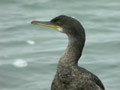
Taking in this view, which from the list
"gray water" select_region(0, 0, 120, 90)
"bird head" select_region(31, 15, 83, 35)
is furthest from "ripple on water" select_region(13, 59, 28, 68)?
"bird head" select_region(31, 15, 83, 35)

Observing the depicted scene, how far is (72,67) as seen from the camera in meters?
7.82

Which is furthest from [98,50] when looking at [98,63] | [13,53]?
[13,53]

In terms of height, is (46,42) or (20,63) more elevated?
(46,42)

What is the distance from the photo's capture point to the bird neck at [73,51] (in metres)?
7.83

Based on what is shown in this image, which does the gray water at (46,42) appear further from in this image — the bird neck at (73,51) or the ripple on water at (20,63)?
the bird neck at (73,51)

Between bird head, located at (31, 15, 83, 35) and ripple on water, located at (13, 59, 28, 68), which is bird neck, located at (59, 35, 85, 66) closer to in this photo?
bird head, located at (31, 15, 83, 35)

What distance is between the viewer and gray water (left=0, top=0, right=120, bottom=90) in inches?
416

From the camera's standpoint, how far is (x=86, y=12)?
14555 mm

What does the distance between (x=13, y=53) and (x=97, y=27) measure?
2532 mm

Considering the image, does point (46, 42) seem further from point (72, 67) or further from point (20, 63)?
point (72, 67)

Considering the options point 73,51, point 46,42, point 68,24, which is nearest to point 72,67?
point 73,51

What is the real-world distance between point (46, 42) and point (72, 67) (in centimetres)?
466

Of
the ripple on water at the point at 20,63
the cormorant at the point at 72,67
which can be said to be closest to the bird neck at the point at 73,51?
the cormorant at the point at 72,67

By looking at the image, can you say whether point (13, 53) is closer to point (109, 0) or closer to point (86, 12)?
point (86, 12)
